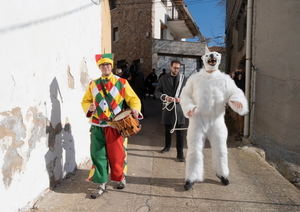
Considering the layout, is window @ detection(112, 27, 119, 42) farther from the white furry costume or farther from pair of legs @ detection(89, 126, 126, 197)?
pair of legs @ detection(89, 126, 126, 197)

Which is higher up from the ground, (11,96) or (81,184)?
(11,96)

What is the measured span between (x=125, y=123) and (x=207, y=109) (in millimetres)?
1111

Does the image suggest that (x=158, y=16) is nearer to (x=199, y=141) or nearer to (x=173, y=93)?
(x=173, y=93)

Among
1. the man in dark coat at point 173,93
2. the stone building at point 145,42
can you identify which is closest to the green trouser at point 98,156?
the man in dark coat at point 173,93

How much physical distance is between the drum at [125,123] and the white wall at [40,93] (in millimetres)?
887

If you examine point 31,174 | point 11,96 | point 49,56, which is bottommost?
point 31,174

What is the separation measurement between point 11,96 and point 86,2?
283 cm

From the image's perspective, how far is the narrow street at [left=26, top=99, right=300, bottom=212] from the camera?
12.3 ft

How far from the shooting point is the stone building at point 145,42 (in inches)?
720

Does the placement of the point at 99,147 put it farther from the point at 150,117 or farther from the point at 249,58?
the point at 150,117

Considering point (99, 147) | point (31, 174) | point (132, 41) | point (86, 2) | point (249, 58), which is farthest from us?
point (132, 41)

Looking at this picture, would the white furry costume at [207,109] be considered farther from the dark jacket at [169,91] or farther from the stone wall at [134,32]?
the stone wall at [134,32]

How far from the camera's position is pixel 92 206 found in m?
3.77

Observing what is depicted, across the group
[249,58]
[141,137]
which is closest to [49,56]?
[141,137]
